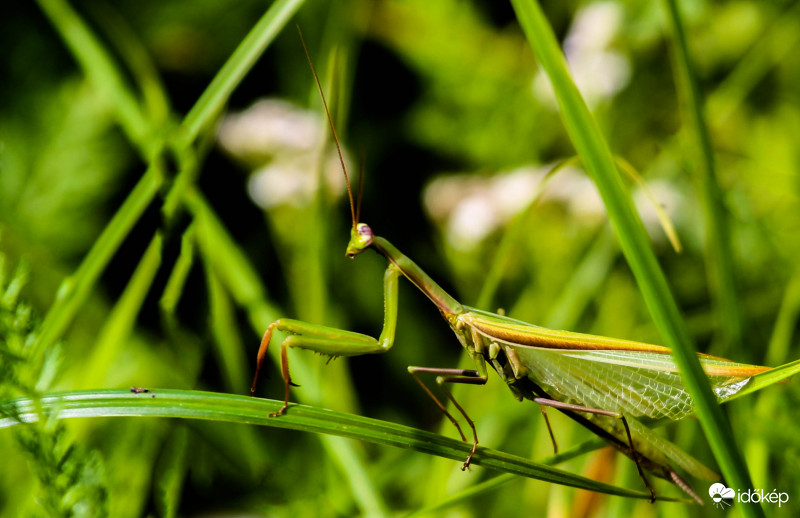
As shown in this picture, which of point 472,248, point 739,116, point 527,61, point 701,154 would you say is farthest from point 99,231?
point 739,116

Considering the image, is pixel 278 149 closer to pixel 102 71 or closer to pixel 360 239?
pixel 102 71

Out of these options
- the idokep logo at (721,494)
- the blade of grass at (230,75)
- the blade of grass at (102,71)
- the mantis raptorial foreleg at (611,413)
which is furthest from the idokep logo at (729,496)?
the blade of grass at (102,71)

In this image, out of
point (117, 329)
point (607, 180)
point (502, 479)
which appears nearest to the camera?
point (607, 180)

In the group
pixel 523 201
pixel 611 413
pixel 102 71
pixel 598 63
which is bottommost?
pixel 611 413

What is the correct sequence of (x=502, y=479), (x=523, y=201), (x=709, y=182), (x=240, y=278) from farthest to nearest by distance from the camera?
(x=523, y=201)
(x=240, y=278)
(x=709, y=182)
(x=502, y=479)

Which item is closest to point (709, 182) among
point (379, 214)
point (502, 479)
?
point (502, 479)
